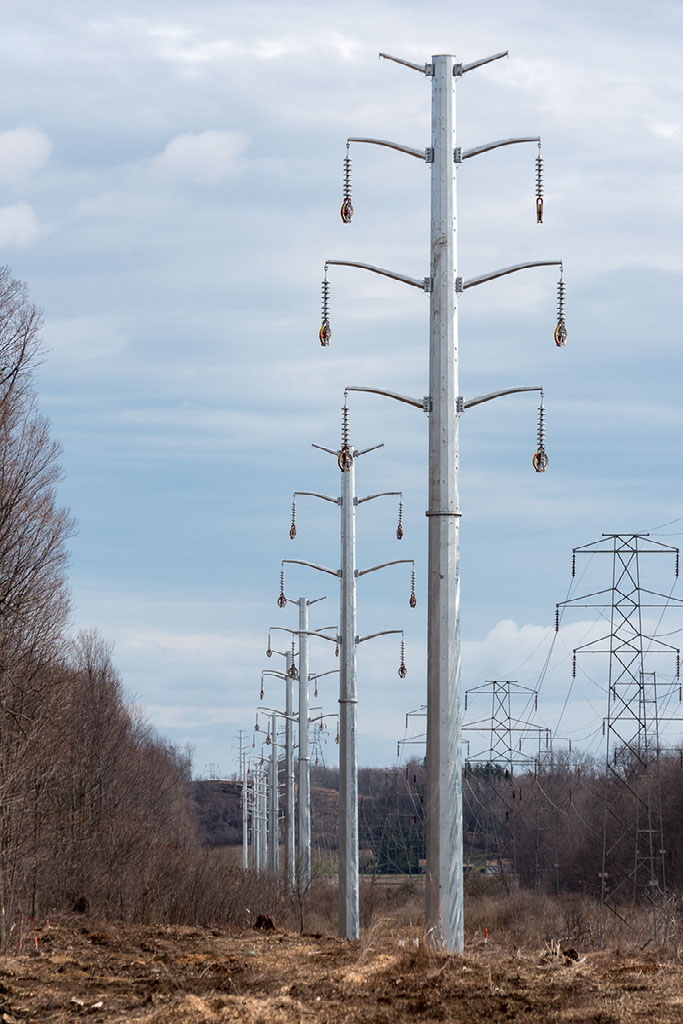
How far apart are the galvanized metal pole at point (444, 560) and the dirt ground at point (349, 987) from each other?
73 cm

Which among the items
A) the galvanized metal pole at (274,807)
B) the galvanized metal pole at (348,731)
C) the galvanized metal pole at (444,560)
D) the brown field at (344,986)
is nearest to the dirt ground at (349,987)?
the brown field at (344,986)

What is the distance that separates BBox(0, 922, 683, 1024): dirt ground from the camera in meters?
8.41

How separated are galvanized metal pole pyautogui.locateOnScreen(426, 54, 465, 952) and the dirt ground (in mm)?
735

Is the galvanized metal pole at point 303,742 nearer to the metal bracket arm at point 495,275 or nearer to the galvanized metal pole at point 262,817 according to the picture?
the metal bracket arm at point 495,275

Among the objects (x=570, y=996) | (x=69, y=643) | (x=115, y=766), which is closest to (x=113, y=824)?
(x=115, y=766)

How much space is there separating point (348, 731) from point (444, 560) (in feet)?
39.8

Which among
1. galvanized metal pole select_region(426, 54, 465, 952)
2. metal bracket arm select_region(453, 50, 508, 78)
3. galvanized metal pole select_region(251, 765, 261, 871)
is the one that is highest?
metal bracket arm select_region(453, 50, 508, 78)

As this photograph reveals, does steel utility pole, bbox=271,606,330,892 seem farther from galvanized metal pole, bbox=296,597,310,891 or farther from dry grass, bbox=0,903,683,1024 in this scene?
dry grass, bbox=0,903,683,1024

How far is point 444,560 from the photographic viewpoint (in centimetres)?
1266

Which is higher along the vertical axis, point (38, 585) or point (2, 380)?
point (2, 380)

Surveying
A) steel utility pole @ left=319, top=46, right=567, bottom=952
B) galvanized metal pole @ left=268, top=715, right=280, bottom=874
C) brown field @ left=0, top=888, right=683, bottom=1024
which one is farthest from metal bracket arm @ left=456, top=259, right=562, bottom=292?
galvanized metal pole @ left=268, top=715, right=280, bottom=874

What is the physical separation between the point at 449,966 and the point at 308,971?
1.69 metres

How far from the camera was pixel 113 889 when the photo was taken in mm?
Result: 36625

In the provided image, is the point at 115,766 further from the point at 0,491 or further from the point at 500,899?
the point at 0,491
